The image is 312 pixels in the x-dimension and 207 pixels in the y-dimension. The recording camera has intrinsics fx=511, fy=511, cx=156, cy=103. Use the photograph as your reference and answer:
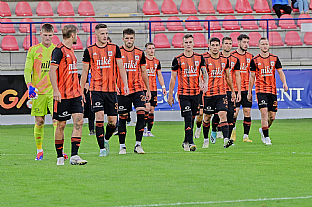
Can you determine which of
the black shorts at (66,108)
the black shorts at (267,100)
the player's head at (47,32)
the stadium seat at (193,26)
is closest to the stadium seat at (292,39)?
the stadium seat at (193,26)

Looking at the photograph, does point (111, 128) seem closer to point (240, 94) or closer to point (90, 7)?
point (240, 94)

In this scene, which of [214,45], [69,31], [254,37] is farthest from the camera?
[254,37]

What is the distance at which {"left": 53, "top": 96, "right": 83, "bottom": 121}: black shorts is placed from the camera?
299 inches

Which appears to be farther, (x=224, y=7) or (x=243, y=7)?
(x=243, y=7)

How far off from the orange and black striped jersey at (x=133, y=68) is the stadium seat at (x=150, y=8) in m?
13.3

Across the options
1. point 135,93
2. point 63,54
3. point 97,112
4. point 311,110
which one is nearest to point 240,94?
point 135,93

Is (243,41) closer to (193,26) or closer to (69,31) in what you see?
(69,31)

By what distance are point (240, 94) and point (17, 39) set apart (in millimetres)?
10524

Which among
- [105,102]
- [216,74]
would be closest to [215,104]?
[216,74]

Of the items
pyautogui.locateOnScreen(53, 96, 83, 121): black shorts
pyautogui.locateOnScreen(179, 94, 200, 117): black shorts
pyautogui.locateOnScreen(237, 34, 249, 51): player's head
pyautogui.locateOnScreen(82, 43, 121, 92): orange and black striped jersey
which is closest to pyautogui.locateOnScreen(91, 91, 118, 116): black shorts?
pyautogui.locateOnScreen(82, 43, 121, 92): orange and black striped jersey

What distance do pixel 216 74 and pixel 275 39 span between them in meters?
9.66

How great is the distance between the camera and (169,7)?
23031 millimetres

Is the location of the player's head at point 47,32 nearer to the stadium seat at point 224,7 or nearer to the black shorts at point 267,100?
the black shorts at point 267,100

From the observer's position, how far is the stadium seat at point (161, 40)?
19.7m
